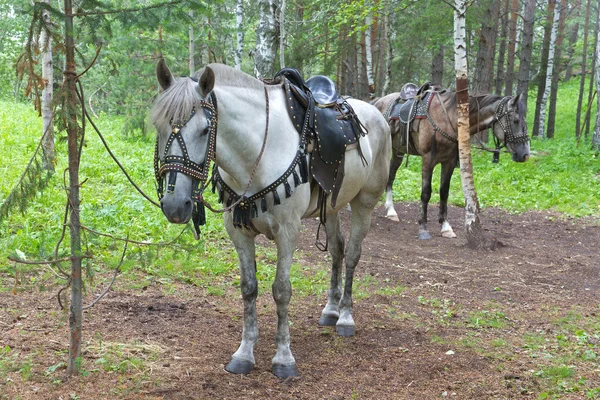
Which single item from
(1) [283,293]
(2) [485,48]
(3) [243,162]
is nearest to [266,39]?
(3) [243,162]

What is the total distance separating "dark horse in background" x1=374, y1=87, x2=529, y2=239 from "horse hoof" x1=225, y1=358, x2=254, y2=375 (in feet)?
18.7

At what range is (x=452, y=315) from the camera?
223 inches

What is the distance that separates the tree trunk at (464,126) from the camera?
8188 mm

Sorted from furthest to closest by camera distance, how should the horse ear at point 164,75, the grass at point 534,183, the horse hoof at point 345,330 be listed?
the grass at point 534,183 < the horse hoof at point 345,330 < the horse ear at point 164,75

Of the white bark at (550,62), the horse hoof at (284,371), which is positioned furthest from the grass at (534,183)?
the horse hoof at (284,371)

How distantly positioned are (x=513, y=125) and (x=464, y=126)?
108 cm

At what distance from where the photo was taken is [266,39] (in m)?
9.18

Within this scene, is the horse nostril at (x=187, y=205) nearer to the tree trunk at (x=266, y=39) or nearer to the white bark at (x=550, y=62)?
the tree trunk at (x=266, y=39)

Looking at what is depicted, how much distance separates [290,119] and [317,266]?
334cm

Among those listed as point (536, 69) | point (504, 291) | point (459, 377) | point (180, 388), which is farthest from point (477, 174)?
point (536, 69)

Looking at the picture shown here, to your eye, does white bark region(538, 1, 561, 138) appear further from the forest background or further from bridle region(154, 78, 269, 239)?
bridle region(154, 78, 269, 239)

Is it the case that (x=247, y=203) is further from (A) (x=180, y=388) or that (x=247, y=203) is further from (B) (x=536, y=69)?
(B) (x=536, y=69)

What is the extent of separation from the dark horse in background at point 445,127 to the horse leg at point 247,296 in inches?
217

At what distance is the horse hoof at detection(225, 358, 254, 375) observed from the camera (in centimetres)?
400
